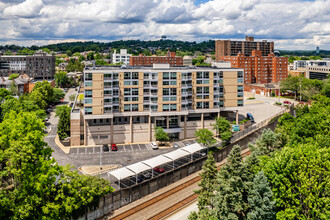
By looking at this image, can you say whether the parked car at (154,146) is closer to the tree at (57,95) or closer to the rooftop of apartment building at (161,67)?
the rooftop of apartment building at (161,67)

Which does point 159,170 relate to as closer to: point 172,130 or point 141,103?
point 172,130

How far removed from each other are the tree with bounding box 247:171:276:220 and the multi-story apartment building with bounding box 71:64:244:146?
4046 centimetres

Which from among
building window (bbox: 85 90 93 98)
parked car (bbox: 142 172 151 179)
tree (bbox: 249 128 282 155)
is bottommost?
parked car (bbox: 142 172 151 179)

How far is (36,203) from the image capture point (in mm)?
31094

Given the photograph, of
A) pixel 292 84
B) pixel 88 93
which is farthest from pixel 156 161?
pixel 292 84

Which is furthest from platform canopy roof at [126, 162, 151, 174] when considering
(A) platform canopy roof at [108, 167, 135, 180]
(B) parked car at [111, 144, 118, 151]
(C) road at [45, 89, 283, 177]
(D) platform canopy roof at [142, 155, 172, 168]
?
(B) parked car at [111, 144, 118, 151]

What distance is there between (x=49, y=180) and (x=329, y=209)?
30218mm

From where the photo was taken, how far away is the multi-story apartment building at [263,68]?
161000mm

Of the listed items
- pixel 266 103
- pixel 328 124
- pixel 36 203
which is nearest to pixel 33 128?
pixel 36 203

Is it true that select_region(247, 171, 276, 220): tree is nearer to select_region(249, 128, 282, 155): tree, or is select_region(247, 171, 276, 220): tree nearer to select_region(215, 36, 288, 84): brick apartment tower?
select_region(249, 128, 282, 155): tree

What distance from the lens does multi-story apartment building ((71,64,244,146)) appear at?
6656cm

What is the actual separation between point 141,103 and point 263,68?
114299 millimetres

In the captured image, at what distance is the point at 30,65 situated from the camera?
579ft

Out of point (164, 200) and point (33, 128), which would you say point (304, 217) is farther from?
point (33, 128)
